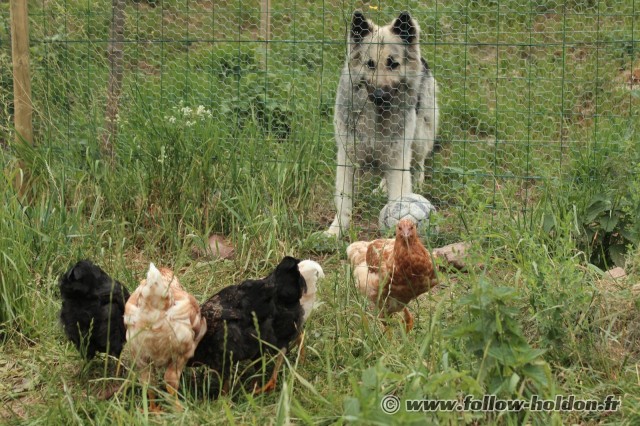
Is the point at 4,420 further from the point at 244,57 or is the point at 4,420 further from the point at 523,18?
the point at 523,18

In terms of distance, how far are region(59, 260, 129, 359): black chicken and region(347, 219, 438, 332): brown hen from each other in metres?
1.18

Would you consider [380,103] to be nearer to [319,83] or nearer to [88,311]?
[319,83]

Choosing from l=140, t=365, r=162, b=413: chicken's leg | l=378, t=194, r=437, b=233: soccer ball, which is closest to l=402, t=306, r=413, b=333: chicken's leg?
l=140, t=365, r=162, b=413: chicken's leg

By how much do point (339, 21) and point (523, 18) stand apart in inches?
66.6

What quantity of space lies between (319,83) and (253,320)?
3625 millimetres

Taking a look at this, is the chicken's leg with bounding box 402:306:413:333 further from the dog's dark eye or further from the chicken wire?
the dog's dark eye

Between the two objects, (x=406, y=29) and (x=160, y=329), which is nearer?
(x=160, y=329)

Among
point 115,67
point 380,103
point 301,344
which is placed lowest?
point 301,344

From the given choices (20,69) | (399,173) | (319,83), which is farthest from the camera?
(319,83)

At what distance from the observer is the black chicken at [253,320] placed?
363 cm

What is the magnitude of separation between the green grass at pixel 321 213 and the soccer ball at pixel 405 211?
6.8 inches

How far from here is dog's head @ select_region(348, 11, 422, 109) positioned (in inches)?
240

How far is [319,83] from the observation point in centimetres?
695

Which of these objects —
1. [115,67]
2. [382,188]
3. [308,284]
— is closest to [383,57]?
[382,188]
